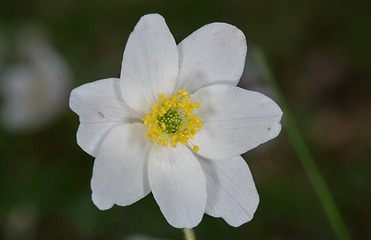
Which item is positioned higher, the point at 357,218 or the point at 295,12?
the point at 295,12

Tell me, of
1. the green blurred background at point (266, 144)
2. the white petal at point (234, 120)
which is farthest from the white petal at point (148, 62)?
the green blurred background at point (266, 144)

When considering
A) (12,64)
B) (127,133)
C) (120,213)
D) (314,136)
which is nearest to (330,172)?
(314,136)

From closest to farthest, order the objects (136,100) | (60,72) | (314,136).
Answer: (136,100) < (60,72) < (314,136)

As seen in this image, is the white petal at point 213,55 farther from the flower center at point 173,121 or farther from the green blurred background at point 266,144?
the green blurred background at point 266,144

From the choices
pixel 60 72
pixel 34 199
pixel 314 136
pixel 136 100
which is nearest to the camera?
pixel 136 100

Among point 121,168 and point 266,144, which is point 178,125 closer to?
point 121,168

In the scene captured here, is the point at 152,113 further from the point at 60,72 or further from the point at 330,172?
the point at 330,172

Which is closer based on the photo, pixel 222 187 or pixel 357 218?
pixel 222 187

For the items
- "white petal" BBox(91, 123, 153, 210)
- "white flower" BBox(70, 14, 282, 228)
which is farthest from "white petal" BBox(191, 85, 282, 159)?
"white petal" BBox(91, 123, 153, 210)
